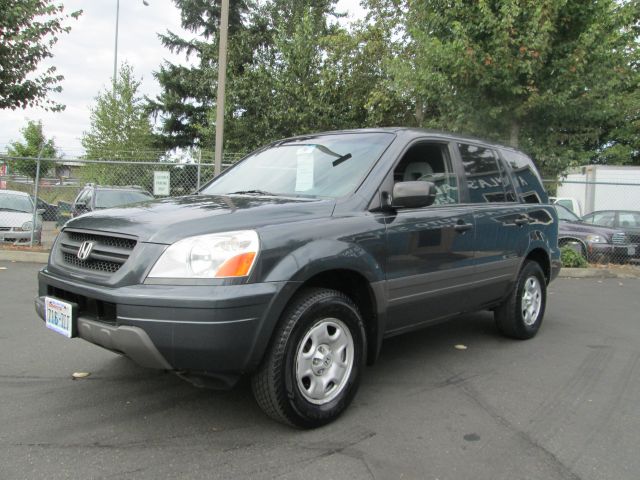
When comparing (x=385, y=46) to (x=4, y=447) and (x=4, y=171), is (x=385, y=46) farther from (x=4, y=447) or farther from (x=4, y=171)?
(x=4, y=447)

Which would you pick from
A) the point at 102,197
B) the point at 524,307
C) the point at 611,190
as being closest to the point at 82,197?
the point at 102,197

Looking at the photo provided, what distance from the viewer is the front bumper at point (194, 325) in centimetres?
243

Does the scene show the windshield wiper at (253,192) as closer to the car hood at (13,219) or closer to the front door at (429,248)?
the front door at (429,248)

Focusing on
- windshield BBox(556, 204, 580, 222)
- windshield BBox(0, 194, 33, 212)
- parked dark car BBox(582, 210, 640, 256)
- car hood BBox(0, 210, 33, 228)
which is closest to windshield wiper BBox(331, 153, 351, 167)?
car hood BBox(0, 210, 33, 228)

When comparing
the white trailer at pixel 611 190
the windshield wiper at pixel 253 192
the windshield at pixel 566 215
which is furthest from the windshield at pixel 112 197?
the white trailer at pixel 611 190

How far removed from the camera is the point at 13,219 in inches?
413

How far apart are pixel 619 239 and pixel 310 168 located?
32.3ft

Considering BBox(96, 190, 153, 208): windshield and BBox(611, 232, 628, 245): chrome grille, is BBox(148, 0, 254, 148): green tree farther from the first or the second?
BBox(611, 232, 628, 245): chrome grille

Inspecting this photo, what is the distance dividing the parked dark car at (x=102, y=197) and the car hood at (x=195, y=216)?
28.4 ft

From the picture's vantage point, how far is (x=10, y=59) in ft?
31.7

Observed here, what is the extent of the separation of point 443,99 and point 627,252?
5.14 m

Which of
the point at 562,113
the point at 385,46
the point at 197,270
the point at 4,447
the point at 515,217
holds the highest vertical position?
the point at 385,46

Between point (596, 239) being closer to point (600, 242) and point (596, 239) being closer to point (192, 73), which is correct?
point (600, 242)

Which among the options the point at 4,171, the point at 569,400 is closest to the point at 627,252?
the point at 569,400
